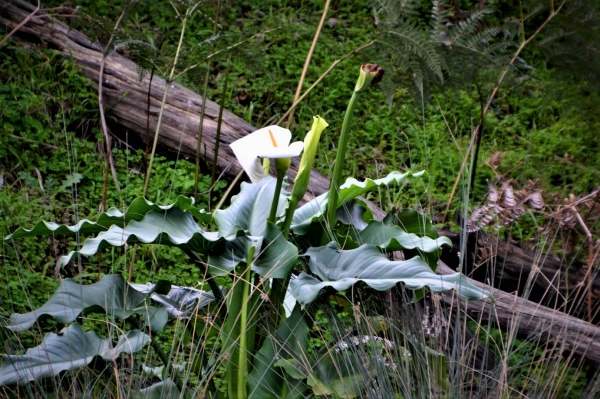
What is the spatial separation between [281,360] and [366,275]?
0.39m

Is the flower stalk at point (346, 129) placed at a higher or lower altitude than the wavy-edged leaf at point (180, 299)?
higher

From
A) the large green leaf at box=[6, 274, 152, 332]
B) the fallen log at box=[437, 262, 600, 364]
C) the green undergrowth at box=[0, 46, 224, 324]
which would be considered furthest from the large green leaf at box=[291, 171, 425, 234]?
the green undergrowth at box=[0, 46, 224, 324]

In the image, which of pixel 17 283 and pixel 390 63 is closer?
pixel 17 283

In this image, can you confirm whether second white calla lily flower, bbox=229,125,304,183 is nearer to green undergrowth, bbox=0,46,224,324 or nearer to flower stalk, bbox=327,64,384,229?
flower stalk, bbox=327,64,384,229

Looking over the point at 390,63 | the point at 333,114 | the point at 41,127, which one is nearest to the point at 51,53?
the point at 41,127

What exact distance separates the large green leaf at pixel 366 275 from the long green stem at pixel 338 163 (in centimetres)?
22

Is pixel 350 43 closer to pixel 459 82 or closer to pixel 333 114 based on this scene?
pixel 333 114

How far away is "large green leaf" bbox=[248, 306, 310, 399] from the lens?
225 centimetres

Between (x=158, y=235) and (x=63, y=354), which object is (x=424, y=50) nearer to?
(x=158, y=235)

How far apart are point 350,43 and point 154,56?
254 centimetres

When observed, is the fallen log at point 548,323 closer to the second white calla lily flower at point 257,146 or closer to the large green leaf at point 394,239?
the large green leaf at point 394,239

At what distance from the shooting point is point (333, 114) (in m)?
4.96

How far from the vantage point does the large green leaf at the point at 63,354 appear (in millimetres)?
2115

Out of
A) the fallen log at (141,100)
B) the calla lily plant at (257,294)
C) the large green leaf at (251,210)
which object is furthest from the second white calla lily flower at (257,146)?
the fallen log at (141,100)
